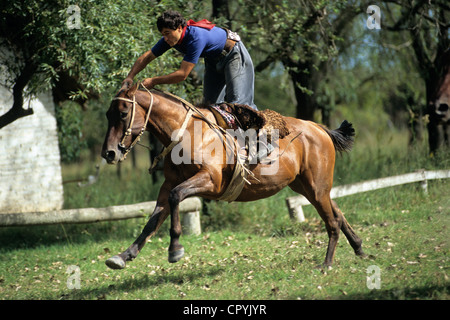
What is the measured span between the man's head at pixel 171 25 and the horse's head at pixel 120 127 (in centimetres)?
72

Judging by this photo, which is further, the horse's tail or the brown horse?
the horse's tail

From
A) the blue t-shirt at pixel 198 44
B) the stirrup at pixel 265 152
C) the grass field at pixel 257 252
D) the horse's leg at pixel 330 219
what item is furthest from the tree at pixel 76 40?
the horse's leg at pixel 330 219

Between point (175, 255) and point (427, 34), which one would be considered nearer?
point (175, 255)

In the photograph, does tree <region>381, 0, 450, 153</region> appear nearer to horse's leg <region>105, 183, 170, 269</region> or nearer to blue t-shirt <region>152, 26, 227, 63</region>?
blue t-shirt <region>152, 26, 227, 63</region>

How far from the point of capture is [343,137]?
21.9 ft

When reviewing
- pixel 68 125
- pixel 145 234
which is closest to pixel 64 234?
pixel 68 125

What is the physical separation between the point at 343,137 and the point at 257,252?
→ 206 centimetres

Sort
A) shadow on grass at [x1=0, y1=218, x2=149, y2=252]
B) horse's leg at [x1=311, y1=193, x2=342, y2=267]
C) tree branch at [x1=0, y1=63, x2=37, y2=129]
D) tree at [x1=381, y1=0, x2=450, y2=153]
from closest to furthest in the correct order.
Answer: horse's leg at [x1=311, y1=193, x2=342, y2=267], tree branch at [x1=0, y1=63, x2=37, y2=129], shadow on grass at [x1=0, y1=218, x2=149, y2=252], tree at [x1=381, y1=0, x2=450, y2=153]

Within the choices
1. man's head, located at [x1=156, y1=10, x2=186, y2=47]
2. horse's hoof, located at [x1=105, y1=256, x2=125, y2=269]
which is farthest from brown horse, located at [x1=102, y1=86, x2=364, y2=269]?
man's head, located at [x1=156, y1=10, x2=186, y2=47]

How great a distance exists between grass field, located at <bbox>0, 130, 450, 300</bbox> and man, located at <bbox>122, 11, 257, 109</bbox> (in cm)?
210

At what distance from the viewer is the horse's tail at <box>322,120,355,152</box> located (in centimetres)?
667

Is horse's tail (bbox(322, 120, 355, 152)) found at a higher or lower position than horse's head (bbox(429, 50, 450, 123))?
lower

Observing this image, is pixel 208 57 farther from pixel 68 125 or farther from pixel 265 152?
pixel 68 125

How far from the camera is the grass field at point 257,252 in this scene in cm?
536
